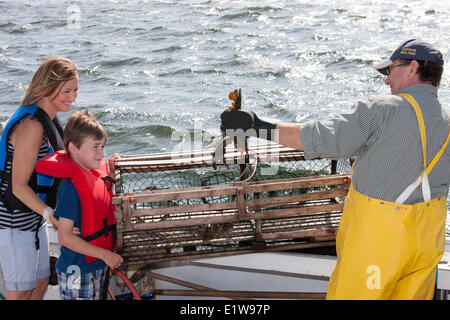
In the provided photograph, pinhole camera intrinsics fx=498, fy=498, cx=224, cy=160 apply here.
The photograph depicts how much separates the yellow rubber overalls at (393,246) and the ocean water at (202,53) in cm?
647

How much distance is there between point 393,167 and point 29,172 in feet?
6.22

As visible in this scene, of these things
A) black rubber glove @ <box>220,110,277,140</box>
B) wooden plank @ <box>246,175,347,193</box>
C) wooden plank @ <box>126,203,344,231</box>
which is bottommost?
wooden plank @ <box>126,203,344,231</box>

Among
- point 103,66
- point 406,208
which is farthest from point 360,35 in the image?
point 406,208

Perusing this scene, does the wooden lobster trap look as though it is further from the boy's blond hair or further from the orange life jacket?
the boy's blond hair

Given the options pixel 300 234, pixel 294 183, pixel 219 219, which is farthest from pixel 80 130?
pixel 300 234

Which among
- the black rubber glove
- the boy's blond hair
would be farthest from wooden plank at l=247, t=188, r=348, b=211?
the boy's blond hair

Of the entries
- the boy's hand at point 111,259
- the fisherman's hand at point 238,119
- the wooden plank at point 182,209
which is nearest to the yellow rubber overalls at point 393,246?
the fisherman's hand at point 238,119

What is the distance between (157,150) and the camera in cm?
902

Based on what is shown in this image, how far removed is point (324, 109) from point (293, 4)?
8.45 metres

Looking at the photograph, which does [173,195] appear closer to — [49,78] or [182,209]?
[182,209]

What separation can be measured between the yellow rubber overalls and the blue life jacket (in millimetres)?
1685

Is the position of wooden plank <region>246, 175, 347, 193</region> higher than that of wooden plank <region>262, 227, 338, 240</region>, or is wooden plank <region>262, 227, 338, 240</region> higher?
wooden plank <region>246, 175, 347, 193</region>

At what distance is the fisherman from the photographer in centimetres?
232
